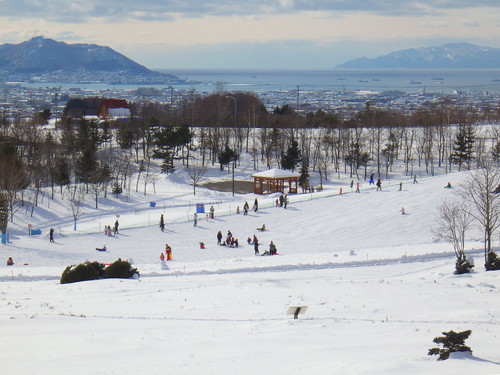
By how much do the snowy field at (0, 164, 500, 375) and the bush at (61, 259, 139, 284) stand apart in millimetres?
838

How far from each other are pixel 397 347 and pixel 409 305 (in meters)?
4.78

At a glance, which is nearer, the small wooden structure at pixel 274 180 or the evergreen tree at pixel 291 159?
the small wooden structure at pixel 274 180

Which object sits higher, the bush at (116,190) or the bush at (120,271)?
the bush at (120,271)

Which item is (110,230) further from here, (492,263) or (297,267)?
(492,263)

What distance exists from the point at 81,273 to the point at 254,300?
7671 millimetres

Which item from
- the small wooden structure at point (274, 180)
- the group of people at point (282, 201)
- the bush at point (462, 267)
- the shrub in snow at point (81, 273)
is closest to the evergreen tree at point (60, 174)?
the small wooden structure at point (274, 180)

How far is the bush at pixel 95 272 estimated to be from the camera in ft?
76.7

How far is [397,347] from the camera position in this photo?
13156 millimetres

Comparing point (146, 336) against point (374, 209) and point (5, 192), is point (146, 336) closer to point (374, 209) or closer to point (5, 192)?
point (374, 209)

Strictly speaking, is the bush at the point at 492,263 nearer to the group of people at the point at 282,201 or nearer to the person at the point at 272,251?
the person at the point at 272,251

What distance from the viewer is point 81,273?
926 inches

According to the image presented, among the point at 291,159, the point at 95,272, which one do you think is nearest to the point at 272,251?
the point at 95,272

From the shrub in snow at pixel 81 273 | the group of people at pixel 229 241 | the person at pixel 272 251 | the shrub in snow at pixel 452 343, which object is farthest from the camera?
the group of people at pixel 229 241

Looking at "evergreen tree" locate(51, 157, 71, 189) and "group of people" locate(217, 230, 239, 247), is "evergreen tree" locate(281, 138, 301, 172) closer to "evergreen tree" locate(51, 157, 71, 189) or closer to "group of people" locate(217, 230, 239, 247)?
"evergreen tree" locate(51, 157, 71, 189)
